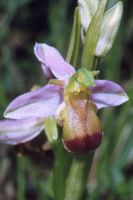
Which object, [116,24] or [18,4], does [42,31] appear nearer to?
[18,4]

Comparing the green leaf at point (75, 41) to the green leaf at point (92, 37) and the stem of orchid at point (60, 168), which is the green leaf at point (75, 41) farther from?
the stem of orchid at point (60, 168)

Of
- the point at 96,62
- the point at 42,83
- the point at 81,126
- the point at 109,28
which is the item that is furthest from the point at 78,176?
the point at 42,83

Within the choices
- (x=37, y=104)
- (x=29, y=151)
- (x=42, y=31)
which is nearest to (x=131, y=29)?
(x=42, y=31)

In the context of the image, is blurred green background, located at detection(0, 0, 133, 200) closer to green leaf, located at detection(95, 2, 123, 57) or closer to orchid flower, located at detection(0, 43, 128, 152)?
orchid flower, located at detection(0, 43, 128, 152)

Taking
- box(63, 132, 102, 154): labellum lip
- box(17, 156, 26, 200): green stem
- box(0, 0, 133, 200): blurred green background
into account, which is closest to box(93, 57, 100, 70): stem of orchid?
box(63, 132, 102, 154): labellum lip

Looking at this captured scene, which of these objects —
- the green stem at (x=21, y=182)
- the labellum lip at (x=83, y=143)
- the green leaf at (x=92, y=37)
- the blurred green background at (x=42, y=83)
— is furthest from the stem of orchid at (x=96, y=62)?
the green stem at (x=21, y=182)

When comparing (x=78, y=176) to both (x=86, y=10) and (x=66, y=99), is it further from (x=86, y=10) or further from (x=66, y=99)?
(x=86, y=10)

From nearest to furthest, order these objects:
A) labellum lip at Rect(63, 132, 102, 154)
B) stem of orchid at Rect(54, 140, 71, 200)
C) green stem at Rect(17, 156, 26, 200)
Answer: labellum lip at Rect(63, 132, 102, 154)
stem of orchid at Rect(54, 140, 71, 200)
green stem at Rect(17, 156, 26, 200)
